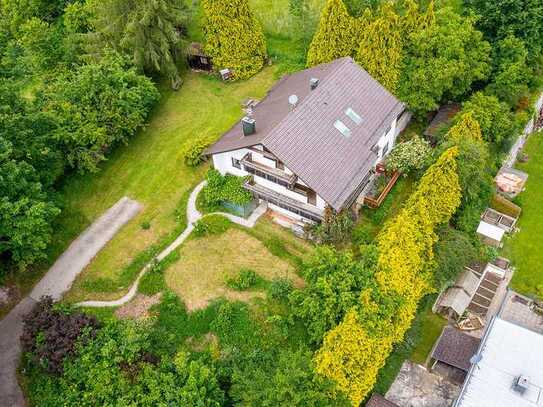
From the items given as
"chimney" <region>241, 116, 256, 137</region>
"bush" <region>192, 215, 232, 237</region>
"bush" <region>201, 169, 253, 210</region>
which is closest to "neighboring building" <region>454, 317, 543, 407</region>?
"bush" <region>201, 169, 253, 210</region>

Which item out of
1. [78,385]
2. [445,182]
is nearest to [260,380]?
[78,385]

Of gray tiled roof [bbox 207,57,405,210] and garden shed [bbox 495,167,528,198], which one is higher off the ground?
gray tiled roof [bbox 207,57,405,210]

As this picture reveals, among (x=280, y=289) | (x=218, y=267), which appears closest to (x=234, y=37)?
(x=218, y=267)

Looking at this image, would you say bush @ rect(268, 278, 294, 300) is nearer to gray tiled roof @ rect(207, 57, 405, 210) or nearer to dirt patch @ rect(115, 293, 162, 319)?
gray tiled roof @ rect(207, 57, 405, 210)

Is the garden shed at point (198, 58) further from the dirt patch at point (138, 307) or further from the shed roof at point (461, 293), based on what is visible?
the shed roof at point (461, 293)

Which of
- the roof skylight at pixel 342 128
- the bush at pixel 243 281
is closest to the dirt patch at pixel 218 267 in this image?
the bush at pixel 243 281
